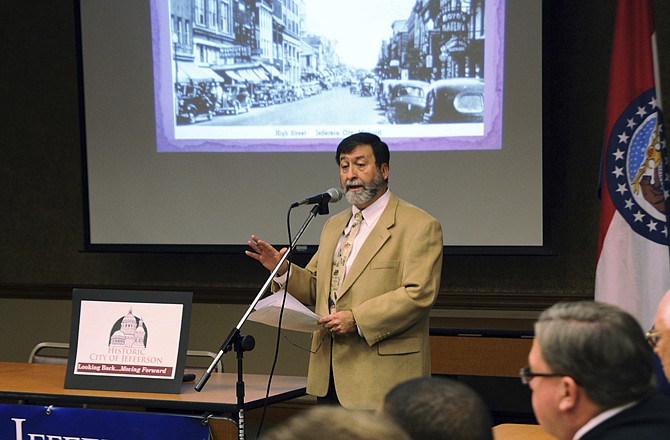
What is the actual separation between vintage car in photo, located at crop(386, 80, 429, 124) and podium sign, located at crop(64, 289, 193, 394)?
213 centimetres

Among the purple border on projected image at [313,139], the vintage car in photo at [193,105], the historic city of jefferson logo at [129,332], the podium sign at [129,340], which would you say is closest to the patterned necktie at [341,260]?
the podium sign at [129,340]

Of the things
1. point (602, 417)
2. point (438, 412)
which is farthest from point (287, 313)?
point (438, 412)

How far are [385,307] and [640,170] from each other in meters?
1.78

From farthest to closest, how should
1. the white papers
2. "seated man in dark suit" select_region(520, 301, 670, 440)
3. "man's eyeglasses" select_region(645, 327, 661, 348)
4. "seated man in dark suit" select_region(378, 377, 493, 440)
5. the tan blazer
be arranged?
the tan blazer < the white papers < "man's eyeglasses" select_region(645, 327, 661, 348) < "seated man in dark suit" select_region(520, 301, 670, 440) < "seated man in dark suit" select_region(378, 377, 493, 440)

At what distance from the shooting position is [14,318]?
623cm

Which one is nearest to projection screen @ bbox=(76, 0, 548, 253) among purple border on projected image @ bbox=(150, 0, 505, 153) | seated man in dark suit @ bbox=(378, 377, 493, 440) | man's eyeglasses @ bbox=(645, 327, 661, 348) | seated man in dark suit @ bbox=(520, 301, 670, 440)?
purple border on projected image @ bbox=(150, 0, 505, 153)

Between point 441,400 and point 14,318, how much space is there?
548 centimetres

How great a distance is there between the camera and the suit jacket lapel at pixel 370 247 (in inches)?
135

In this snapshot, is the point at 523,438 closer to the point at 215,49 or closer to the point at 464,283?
the point at 464,283

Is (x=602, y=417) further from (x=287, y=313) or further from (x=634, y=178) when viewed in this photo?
(x=634, y=178)

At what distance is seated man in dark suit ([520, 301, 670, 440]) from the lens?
5.05ft

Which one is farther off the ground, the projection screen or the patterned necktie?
the projection screen

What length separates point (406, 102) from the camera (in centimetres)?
517

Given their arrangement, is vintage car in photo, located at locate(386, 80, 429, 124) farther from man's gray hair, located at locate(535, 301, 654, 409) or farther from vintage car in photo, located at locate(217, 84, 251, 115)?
man's gray hair, located at locate(535, 301, 654, 409)
